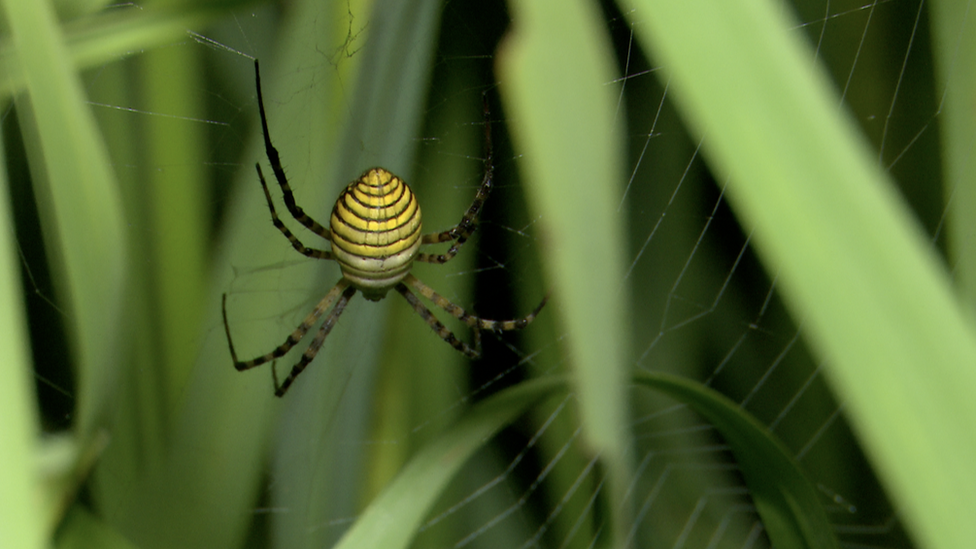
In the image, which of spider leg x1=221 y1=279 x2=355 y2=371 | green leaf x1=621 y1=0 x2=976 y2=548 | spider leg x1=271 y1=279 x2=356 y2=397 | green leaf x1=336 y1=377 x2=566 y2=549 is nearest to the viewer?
green leaf x1=621 y1=0 x2=976 y2=548

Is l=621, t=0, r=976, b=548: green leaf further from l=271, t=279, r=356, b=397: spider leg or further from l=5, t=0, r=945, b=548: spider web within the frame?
l=271, t=279, r=356, b=397: spider leg

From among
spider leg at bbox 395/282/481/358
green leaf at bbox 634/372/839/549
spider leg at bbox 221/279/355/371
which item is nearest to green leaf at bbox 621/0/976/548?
green leaf at bbox 634/372/839/549

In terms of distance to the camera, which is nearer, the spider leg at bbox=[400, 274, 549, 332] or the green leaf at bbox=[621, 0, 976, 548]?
the green leaf at bbox=[621, 0, 976, 548]

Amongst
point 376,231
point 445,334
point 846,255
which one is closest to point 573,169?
point 846,255

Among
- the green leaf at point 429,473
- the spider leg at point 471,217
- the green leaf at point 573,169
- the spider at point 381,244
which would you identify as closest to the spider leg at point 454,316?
the spider at point 381,244

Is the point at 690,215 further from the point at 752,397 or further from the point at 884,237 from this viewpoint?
the point at 884,237

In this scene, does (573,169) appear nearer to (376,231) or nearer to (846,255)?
(846,255)

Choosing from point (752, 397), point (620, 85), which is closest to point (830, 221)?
point (620, 85)
